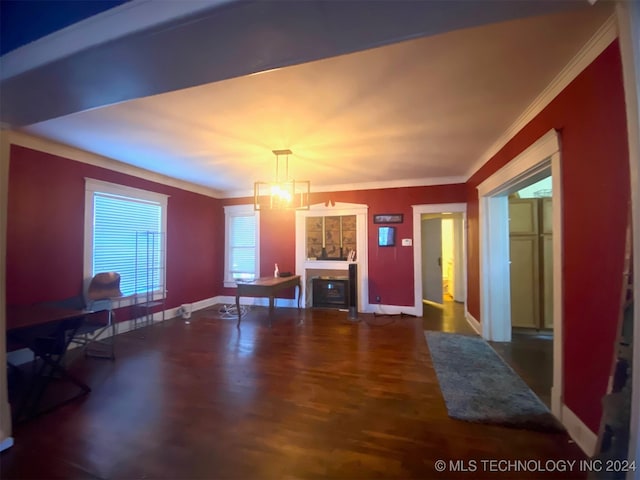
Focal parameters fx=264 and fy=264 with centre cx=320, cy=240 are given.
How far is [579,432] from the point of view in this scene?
1.71m

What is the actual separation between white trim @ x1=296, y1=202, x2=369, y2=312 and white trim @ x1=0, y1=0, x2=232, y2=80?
14.6 feet

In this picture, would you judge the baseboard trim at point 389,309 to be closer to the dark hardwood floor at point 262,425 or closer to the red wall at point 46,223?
the dark hardwood floor at point 262,425

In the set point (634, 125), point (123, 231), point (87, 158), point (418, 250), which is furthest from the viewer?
point (418, 250)

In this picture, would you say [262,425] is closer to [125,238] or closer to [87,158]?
[125,238]

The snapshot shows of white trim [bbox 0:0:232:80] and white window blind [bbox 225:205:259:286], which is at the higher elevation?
white trim [bbox 0:0:232:80]

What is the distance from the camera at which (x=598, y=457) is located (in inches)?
46.4

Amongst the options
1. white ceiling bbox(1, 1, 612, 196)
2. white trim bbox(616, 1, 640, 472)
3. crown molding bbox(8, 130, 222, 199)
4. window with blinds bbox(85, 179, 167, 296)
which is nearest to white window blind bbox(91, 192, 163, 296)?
window with blinds bbox(85, 179, 167, 296)

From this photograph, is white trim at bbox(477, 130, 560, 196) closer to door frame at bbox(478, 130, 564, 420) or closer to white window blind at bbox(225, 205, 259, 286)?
door frame at bbox(478, 130, 564, 420)

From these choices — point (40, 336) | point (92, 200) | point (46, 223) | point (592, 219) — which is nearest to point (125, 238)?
point (92, 200)

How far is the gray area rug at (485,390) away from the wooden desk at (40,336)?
3.26m

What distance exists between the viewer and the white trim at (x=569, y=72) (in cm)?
142

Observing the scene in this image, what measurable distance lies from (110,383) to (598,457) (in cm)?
353

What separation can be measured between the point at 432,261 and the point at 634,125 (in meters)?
5.47

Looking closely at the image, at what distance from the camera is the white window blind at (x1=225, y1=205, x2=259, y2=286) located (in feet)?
19.8
